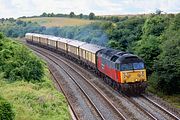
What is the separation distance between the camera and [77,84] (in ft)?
129

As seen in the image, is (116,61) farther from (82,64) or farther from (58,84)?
(82,64)

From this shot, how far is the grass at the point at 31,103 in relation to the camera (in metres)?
22.3

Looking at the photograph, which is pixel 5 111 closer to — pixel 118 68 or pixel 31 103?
pixel 31 103

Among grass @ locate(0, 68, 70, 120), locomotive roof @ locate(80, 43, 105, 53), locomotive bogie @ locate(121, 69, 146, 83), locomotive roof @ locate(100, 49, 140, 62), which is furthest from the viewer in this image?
locomotive roof @ locate(80, 43, 105, 53)

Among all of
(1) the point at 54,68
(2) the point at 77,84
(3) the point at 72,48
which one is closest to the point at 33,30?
(3) the point at 72,48

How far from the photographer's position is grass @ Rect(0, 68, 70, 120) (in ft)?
73.2

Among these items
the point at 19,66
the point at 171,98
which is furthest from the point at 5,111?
the point at 171,98

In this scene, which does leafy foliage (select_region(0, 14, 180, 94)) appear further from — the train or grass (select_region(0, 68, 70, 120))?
grass (select_region(0, 68, 70, 120))

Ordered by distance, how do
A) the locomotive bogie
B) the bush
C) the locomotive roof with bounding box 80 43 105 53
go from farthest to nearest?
the locomotive roof with bounding box 80 43 105 53 → the locomotive bogie → the bush

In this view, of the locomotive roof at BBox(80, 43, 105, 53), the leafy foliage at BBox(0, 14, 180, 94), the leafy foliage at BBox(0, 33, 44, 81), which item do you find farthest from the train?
the leafy foliage at BBox(0, 33, 44, 81)

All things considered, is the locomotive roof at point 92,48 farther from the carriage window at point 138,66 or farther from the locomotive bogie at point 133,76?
the locomotive bogie at point 133,76

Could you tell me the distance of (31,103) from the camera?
25.0 metres

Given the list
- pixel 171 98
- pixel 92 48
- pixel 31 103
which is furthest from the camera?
pixel 92 48

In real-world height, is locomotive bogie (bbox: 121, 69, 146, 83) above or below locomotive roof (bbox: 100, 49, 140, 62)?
below
